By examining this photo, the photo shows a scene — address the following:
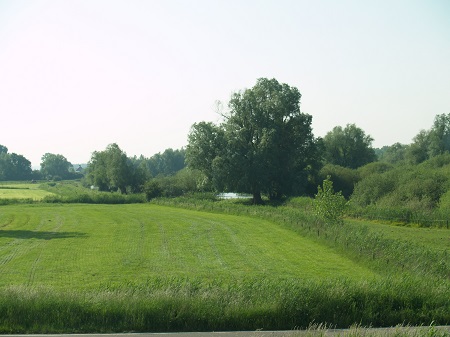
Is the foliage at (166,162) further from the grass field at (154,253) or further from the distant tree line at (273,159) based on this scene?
the grass field at (154,253)

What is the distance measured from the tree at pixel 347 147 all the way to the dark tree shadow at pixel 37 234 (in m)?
68.5

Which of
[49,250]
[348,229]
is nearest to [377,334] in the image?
[348,229]

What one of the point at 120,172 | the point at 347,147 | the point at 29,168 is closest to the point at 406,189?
the point at 347,147

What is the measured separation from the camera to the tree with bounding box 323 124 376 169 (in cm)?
9556

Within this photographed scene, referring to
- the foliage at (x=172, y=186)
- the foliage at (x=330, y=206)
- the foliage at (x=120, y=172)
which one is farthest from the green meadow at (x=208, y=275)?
the foliage at (x=120, y=172)

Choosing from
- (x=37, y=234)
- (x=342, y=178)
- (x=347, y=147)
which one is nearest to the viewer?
(x=37, y=234)

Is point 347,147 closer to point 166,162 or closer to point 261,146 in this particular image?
point 261,146

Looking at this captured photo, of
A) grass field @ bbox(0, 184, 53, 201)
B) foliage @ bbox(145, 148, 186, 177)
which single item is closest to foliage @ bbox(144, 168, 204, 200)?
grass field @ bbox(0, 184, 53, 201)

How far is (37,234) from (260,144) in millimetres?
33282

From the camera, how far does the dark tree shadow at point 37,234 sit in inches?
1358

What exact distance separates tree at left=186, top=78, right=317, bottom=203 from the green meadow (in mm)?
12438

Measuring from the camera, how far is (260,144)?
6156 cm

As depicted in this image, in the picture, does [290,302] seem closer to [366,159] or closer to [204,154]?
[204,154]

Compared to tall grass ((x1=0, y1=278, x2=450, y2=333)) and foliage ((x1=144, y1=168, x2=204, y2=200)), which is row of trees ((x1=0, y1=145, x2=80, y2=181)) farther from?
tall grass ((x1=0, y1=278, x2=450, y2=333))
